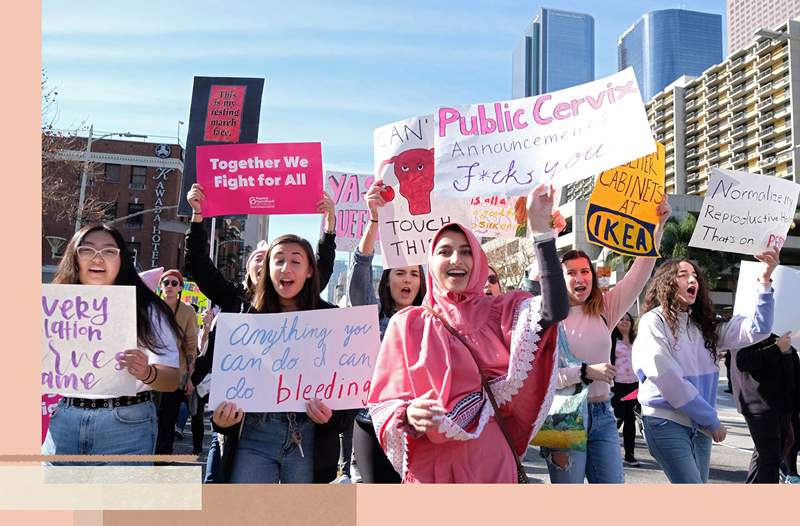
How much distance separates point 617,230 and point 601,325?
0.89 m

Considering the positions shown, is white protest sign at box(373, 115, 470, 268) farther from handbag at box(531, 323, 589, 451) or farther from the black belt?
the black belt

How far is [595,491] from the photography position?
6.91 feet

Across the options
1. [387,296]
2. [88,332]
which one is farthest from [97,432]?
[387,296]

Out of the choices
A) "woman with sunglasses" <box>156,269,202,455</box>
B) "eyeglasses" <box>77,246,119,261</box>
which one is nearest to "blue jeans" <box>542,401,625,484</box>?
"eyeglasses" <box>77,246,119,261</box>

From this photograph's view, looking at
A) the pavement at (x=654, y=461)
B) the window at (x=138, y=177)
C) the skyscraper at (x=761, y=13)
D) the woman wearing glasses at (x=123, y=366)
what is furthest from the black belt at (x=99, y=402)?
the skyscraper at (x=761, y=13)

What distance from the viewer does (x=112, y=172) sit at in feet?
171

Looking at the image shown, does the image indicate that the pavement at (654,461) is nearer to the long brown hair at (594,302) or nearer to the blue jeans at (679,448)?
the blue jeans at (679,448)

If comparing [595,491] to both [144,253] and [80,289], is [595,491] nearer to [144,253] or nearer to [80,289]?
[80,289]

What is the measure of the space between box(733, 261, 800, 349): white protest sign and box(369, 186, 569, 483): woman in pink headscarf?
295 cm

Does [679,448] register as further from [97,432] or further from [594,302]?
[97,432]

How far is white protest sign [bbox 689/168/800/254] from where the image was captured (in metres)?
5.31

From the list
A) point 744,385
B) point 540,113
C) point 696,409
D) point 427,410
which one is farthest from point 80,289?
point 744,385

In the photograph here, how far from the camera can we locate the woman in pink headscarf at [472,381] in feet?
8.27

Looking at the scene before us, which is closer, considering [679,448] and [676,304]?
[679,448]
